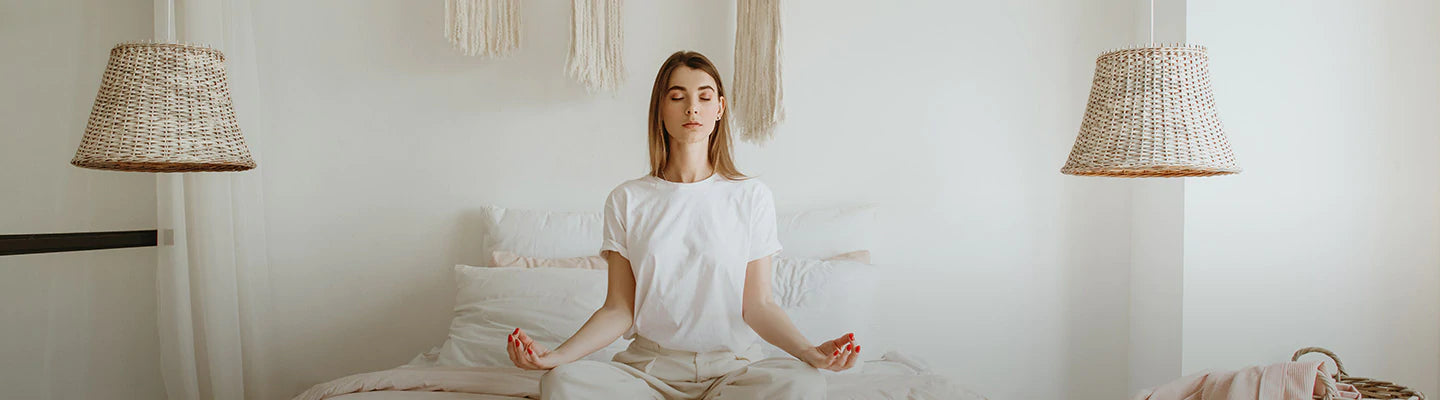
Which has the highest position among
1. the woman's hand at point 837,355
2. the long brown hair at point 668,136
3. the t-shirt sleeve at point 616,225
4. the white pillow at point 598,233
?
the long brown hair at point 668,136

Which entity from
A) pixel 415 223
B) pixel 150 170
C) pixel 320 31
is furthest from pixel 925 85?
pixel 150 170

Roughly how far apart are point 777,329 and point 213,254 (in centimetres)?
164

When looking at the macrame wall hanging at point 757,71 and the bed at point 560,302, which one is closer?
the bed at point 560,302

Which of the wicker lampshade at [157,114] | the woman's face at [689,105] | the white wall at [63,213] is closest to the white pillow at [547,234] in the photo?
the wicker lampshade at [157,114]

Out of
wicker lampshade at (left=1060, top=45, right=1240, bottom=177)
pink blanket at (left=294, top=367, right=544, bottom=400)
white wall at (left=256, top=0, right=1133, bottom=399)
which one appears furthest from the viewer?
white wall at (left=256, top=0, right=1133, bottom=399)

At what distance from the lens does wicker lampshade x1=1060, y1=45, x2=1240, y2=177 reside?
1944mm

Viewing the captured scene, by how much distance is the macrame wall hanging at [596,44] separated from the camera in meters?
2.61

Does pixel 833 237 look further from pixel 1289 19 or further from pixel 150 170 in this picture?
pixel 150 170

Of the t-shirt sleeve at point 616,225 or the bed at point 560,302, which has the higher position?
the t-shirt sleeve at point 616,225

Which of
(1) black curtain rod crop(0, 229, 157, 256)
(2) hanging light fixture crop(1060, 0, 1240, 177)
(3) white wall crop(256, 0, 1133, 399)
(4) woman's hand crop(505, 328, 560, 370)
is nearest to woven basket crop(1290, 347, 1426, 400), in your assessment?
(2) hanging light fixture crop(1060, 0, 1240, 177)

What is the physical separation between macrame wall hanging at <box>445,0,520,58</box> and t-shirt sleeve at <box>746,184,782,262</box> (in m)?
1.12

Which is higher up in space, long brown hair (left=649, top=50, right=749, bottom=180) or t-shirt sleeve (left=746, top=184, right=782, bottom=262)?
long brown hair (left=649, top=50, right=749, bottom=180)

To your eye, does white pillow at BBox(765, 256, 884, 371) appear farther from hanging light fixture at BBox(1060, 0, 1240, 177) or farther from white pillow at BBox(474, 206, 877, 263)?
hanging light fixture at BBox(1060, 0, 1240, 177)

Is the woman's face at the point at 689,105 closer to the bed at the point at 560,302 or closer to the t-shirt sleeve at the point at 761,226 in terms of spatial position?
the t-shirt sleeve at the point at 761,226
